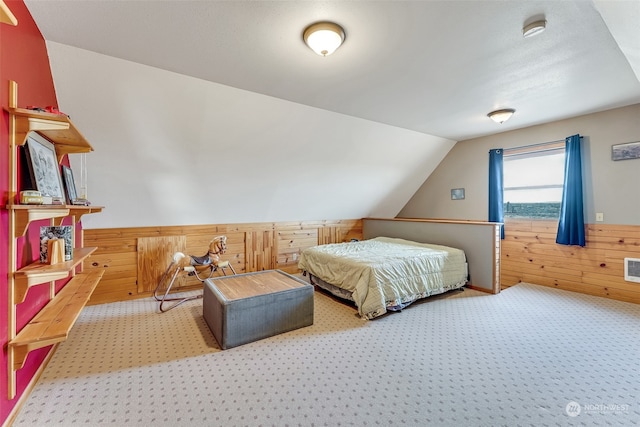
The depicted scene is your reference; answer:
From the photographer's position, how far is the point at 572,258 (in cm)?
385

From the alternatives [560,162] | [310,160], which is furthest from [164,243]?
[560,162]

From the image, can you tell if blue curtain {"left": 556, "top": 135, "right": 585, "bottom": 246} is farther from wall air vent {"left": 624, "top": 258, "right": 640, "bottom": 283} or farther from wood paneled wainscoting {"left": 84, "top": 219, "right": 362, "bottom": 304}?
wood paneled wainscoting {"left": 84, "top": 219, "right": 362, "bottom": 304}

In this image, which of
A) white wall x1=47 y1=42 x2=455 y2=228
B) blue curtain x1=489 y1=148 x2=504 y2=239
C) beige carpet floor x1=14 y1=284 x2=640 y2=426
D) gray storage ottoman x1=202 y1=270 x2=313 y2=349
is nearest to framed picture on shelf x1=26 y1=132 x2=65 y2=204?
white wall x1=47 y1=42 x2=455 y2=228

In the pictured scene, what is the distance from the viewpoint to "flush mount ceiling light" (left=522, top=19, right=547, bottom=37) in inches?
71.9

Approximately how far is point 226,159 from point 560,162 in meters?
4.69

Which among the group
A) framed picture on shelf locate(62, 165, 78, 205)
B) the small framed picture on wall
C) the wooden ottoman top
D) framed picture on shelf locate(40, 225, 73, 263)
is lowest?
the wooden ottoman top

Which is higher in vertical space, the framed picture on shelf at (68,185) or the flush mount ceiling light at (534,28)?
the flush mount ceiling light at (534,28)

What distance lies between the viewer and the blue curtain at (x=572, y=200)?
12.1ft

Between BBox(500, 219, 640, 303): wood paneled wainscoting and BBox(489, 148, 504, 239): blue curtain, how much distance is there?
0.63 ft

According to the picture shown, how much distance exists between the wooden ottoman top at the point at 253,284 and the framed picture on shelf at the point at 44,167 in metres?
1.46

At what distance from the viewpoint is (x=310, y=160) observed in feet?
13.3

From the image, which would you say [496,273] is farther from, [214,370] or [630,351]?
[214,370]

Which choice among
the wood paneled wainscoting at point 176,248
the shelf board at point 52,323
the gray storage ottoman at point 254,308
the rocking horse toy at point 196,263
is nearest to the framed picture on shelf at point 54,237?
the shelf board at point 52,323

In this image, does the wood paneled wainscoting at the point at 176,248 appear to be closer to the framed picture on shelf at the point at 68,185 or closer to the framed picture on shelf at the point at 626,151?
the framed picture on shelf at the point at 68,185
